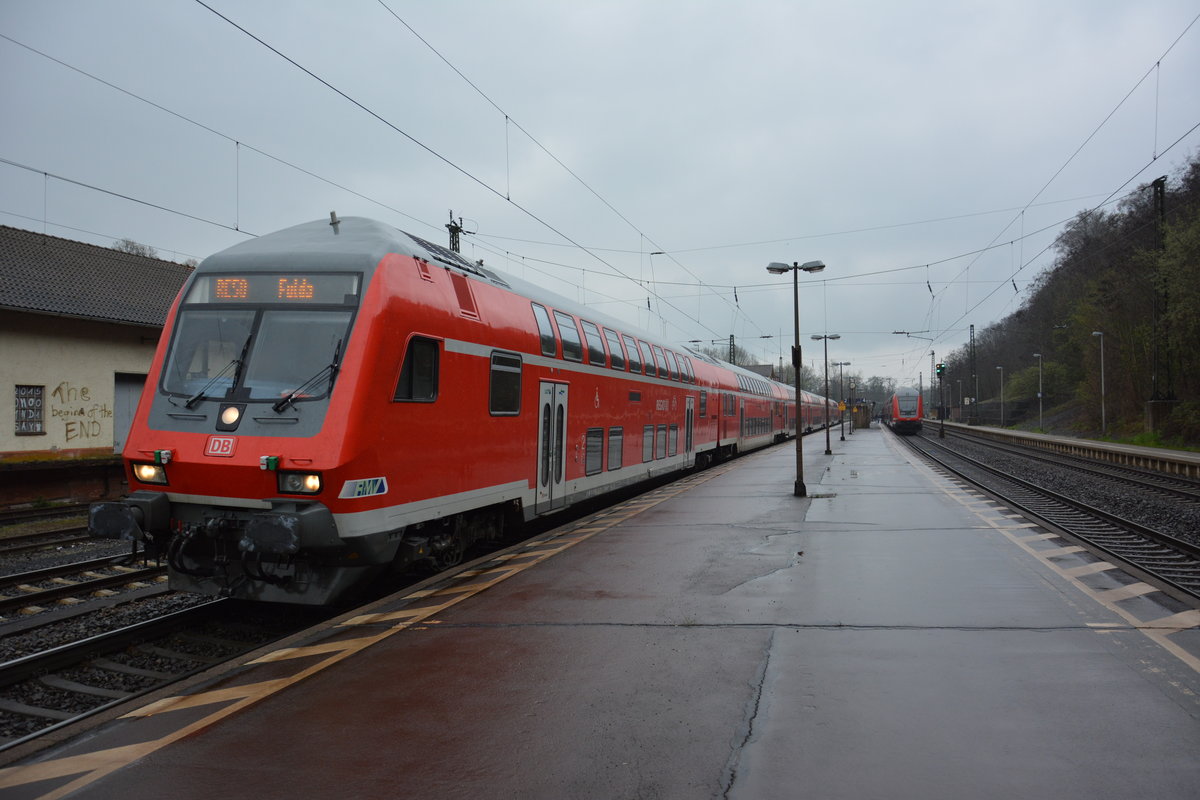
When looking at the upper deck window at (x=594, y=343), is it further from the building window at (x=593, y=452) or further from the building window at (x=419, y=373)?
the building window at (x=419, y=373)

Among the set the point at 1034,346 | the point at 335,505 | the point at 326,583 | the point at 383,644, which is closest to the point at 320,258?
the point at 335,505

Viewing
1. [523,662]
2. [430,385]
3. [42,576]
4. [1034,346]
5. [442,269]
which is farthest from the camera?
[1034,346]

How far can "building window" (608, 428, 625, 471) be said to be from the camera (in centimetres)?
1345

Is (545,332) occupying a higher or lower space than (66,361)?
lower

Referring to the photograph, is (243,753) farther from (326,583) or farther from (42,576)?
(42,576)

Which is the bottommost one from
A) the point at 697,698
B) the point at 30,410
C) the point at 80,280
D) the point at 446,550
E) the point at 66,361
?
the point at 697,698

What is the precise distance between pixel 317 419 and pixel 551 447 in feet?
15.4

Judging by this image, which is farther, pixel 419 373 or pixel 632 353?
pixel 632 353

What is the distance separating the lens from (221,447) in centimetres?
647

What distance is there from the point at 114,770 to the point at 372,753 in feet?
4.02

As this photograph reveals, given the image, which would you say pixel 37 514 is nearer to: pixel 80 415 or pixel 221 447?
pixel 80 415

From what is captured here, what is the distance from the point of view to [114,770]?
149 inches

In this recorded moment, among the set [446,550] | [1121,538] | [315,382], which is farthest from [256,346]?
[1121,538]

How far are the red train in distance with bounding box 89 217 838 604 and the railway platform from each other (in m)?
0.82
